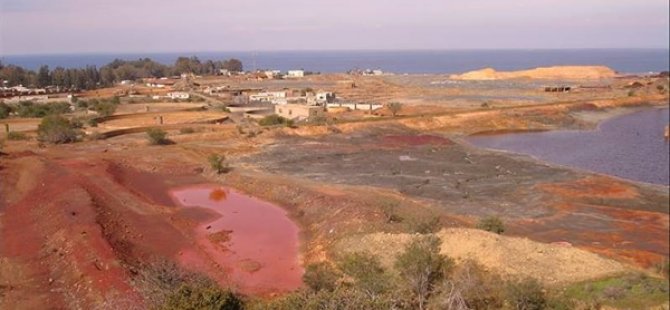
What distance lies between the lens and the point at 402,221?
73.3ft

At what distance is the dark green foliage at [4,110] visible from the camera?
55.2 m

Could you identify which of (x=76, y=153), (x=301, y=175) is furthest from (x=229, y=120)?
(x=301, y=175)

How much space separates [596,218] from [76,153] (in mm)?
31072

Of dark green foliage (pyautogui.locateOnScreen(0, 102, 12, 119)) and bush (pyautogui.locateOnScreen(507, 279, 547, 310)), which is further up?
dark green foliage (pyautogui.locateOnScreen(0, 102, 12, 119))

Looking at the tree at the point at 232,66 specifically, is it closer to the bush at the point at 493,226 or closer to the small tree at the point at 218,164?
the small tree at the point at 218,164

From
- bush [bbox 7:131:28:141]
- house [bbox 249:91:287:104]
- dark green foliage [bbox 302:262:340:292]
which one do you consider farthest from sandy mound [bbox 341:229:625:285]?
house [bbox 249:91:287:104]

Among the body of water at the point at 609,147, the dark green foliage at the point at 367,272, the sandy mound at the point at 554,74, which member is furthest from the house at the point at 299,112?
the sandy mound at the point at 554,74

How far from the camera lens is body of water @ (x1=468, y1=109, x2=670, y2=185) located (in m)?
35.5

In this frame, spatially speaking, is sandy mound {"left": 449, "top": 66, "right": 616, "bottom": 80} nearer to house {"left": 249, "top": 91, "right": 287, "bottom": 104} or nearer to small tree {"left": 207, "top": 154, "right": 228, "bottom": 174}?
house {"left": 249, "top": 91, "right": 287, "bottom": 104}

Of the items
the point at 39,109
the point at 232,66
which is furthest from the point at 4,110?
the point at 232,66

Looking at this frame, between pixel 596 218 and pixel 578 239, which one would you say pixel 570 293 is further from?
pixel 596 218

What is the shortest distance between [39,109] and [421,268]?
5355 cm

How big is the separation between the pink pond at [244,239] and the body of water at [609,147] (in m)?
20.6

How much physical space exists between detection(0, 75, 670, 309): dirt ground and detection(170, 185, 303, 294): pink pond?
45 cm
